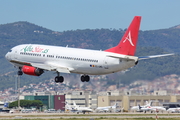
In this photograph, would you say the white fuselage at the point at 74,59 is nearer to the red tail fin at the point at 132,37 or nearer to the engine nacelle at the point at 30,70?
the red tail fin at the point at 132,37

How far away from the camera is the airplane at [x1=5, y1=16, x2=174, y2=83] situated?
259 feet

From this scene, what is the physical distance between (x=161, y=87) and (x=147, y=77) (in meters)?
22.2

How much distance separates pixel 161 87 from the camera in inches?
4594

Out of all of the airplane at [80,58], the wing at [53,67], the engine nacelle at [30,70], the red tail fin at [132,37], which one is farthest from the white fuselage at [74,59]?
the engine nacelle at [30,70]

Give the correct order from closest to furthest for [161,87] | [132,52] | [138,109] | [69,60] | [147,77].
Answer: [132,52] < [69,60] < [147,77] < [161,87] < [138,109]

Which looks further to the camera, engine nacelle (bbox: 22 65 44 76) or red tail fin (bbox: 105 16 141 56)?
engine nacelle (bbox: 22 65 44 76)

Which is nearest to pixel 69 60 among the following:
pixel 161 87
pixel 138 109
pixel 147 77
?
pixel 147 77

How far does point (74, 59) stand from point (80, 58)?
129cm

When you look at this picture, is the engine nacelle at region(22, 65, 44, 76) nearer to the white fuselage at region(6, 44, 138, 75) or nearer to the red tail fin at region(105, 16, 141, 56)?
the white fuselage at region(6, 44, 138, 75)

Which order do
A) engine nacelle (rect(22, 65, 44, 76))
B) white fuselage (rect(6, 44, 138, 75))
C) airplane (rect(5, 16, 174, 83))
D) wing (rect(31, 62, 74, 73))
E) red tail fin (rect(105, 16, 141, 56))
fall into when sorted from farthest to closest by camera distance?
engine nacelle (rect(22, 65, 44, 76))
wing (rect(31, 62, 74, 73))
white fuselage (rect(6, 44, 138, 75))
airplane (rect(5, 16, 174, 83))
red tail fin (rect(105, 16, 141, 56))

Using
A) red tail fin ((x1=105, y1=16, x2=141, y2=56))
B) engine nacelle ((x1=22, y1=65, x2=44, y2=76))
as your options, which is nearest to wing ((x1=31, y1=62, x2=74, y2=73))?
engine nacelle ((x1=22, y1=65, x2=44, y2=76))

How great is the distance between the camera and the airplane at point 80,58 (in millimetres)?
78812

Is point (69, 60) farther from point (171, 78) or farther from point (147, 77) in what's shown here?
point (171, 78)

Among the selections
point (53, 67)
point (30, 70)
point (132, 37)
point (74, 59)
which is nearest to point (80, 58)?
point (74, 59)
